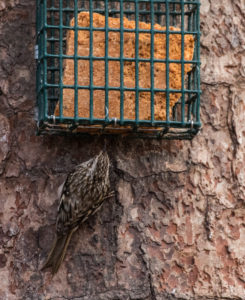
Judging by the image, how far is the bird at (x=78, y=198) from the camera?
20.7 feet

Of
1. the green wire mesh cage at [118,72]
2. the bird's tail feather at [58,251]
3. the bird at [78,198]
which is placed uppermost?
the green wire mesh cage at [118,72]

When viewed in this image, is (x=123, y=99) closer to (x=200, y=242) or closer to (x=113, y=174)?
(x=113, y=174)

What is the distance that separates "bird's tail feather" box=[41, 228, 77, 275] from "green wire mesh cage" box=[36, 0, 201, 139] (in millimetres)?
724

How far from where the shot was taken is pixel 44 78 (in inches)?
239

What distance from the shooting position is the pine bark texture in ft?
20.9

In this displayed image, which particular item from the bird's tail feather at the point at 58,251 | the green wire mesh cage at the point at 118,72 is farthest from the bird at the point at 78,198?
the green wire mesh cage at the point at 118,72

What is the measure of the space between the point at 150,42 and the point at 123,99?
1.41 feet

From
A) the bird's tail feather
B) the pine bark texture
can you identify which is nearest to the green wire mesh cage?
the pine bark texture

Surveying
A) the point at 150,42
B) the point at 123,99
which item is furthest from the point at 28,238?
the point at 150,42

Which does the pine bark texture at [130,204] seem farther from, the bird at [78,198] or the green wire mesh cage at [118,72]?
the green wire mesh cage at [118,72]

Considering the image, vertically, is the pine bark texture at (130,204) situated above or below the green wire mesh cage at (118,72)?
below

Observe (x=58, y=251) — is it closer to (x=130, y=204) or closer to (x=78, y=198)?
(x=78, y=198)

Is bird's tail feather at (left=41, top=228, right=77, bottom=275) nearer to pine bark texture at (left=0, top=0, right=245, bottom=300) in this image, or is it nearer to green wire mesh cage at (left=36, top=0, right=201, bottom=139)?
pine bark texture at (left=0, top=0, right=245, bottom=300)

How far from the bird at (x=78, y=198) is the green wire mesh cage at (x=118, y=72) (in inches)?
10.1
